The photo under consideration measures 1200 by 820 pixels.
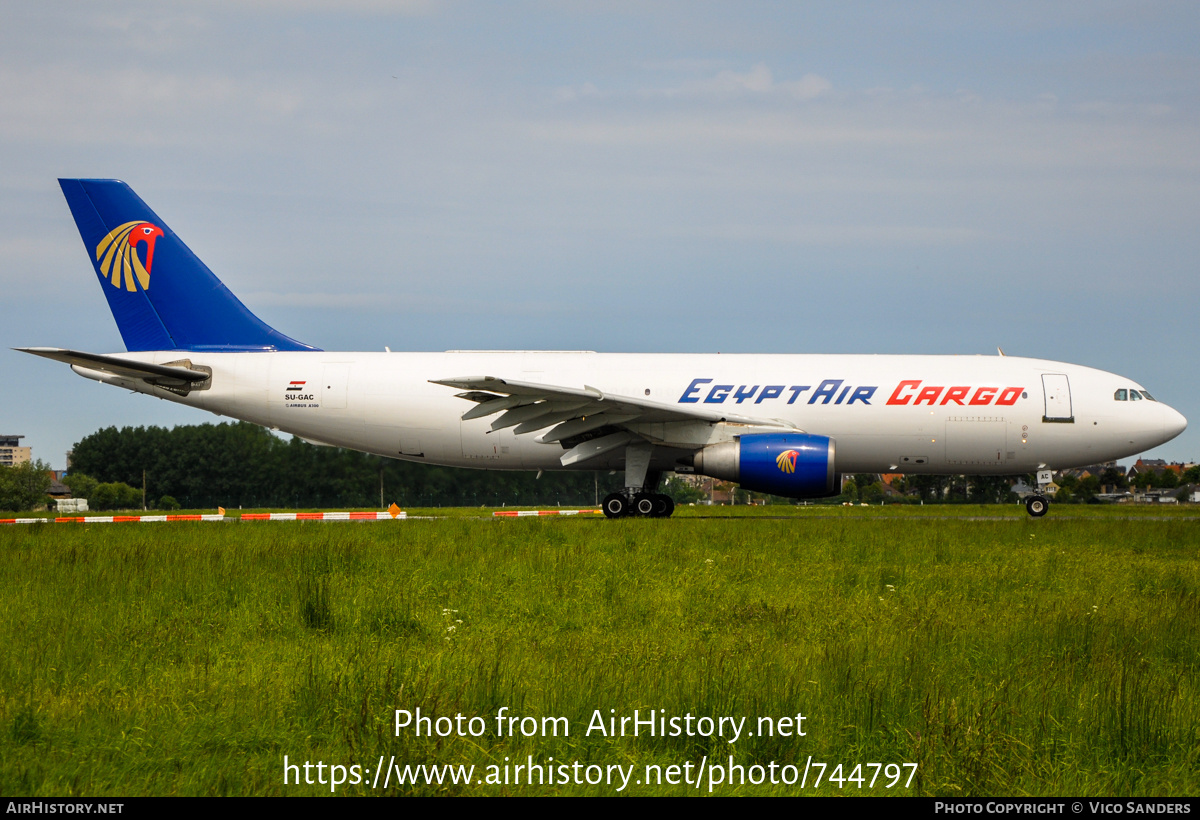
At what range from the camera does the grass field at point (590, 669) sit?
4.18m

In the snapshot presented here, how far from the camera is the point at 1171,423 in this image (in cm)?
2091

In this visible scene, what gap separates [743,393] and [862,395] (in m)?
2.33

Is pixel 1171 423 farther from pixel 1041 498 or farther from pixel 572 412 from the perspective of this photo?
pixel 572 412

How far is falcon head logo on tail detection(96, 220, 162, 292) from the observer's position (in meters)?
21.4

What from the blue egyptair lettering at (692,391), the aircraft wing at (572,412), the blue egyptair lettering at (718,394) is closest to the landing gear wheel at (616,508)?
the aircraft wing at (572,412)

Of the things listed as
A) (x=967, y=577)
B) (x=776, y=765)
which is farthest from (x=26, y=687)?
(x=967, y=577)

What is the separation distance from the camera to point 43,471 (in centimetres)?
6881

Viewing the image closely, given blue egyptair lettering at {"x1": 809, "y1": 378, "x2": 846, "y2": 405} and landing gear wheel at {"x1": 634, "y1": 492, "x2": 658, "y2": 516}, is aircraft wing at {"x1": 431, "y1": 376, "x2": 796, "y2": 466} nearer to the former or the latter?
blue egyptair lettering at {"x1": 809, "y1": 378, "x2": 846, "y2": 405}

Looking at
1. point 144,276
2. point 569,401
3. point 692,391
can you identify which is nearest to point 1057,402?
point 692,391

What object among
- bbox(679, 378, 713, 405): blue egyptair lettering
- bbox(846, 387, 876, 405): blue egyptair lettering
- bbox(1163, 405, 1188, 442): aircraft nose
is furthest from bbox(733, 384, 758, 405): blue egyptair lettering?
bbox(1163, 405, 1188, 442): aircraft nose

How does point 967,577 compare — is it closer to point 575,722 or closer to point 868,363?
point 575,722

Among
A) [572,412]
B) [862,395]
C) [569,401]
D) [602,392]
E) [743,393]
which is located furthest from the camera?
[743,393]

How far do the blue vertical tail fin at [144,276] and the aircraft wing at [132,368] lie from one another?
2.89 feet

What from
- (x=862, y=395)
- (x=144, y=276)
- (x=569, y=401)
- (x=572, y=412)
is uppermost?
(x=144, y=276)
